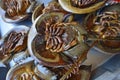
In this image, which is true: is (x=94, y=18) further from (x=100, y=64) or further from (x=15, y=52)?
(x=15, y=52)

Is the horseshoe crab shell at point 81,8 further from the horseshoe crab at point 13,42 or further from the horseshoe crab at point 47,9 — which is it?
the horseshoe crab at point 13,42

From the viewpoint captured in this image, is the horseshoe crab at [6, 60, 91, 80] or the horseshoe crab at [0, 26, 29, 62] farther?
the horseshoe crab at [0, 26, 29, 62]

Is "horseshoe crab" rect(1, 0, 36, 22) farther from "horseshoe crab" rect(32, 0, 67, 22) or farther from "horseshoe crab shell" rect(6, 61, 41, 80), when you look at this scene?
"horseshoe crab shell" rect(6, 61, 41, 80)

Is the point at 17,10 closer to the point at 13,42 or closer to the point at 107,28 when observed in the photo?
the point at 13,42

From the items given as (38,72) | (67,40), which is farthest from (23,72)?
(67,40)

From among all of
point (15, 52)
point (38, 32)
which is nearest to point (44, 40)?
point (38, 32)

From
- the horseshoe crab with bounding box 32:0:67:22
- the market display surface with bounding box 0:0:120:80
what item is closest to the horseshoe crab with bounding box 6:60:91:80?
the market display surface with bounding box 0:0:120:80
